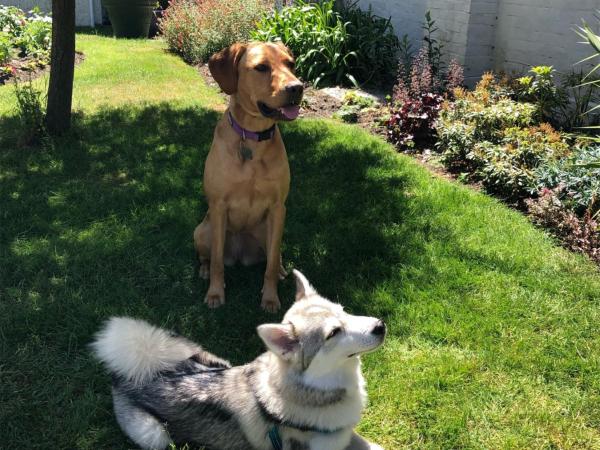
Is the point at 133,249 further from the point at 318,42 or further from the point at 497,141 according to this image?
the point at 318,42

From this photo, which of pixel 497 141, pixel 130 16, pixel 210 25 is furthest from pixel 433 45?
pixel 130 16

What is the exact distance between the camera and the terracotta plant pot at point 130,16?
1363 centimetres

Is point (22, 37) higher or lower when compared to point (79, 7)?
lower

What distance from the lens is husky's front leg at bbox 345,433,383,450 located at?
267 centimetres

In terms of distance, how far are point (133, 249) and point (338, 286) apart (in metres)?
1.67

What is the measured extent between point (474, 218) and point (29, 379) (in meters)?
3.65

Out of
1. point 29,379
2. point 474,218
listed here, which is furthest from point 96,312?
point 474,218

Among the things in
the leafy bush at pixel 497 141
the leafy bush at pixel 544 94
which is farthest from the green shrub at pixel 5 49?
the leafy bush at pixel 544 94

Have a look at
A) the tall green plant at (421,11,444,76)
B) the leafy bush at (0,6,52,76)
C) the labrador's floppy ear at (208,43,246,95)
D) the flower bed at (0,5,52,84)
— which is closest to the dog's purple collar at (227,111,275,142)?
the labrador's floppy ear at (208,43,246,95)

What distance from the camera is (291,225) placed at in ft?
16.1

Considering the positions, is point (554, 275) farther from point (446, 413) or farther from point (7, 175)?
point (7, 175)

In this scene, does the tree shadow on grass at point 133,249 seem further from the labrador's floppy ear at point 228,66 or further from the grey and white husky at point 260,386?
the labrador's floppy ear at point 228,66

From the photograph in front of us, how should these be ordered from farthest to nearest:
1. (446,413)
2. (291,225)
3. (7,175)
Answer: (7,175) < (291,225) < (446,413)

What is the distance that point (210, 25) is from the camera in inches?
423
